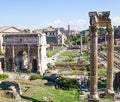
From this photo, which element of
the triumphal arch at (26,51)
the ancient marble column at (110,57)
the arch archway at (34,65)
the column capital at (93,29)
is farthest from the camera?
the arch archway at (34,65)

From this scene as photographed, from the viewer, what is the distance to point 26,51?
45.7 meters

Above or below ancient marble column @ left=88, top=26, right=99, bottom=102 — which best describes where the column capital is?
above

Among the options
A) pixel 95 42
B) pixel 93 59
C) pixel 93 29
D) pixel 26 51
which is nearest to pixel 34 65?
pixel 26 51

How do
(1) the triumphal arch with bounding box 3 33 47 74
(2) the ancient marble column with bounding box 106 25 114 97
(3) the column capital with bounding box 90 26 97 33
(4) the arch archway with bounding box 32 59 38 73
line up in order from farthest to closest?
(4) the arch archway with bounding box 32 59 38 73 → (1) the triumphal arch with bounding box 3 33 47 74 → (2) the ancient marble column with bounding box 106 25 114 97 → (3) the column capital with bounding box 90 26 97 33

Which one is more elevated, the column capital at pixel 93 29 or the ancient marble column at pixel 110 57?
the column capital at pixel 93 29

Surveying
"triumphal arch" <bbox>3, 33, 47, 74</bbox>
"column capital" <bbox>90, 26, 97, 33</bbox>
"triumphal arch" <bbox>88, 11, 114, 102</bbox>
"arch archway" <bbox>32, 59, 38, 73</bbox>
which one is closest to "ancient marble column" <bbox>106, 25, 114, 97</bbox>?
"triumphal arch" <bbox>88, 11, 114, 102</bbox>

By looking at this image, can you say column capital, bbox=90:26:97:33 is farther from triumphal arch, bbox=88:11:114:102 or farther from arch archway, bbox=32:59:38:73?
arch archway, bbox=32:59:38:73

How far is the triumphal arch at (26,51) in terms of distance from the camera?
44.7 metres

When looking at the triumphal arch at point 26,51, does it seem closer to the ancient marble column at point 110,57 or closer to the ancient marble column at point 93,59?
the ancient marble column at point 110,57

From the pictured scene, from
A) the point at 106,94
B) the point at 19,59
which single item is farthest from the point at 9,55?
the point at 106,94

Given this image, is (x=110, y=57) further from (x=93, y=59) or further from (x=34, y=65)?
(x=34, y=65)

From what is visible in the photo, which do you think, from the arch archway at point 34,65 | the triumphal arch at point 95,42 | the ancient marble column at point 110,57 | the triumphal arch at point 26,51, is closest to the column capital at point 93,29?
the triumphal arch at point 95,42

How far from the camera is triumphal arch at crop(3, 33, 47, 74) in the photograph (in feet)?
147

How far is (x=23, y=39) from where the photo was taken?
4522 cm
